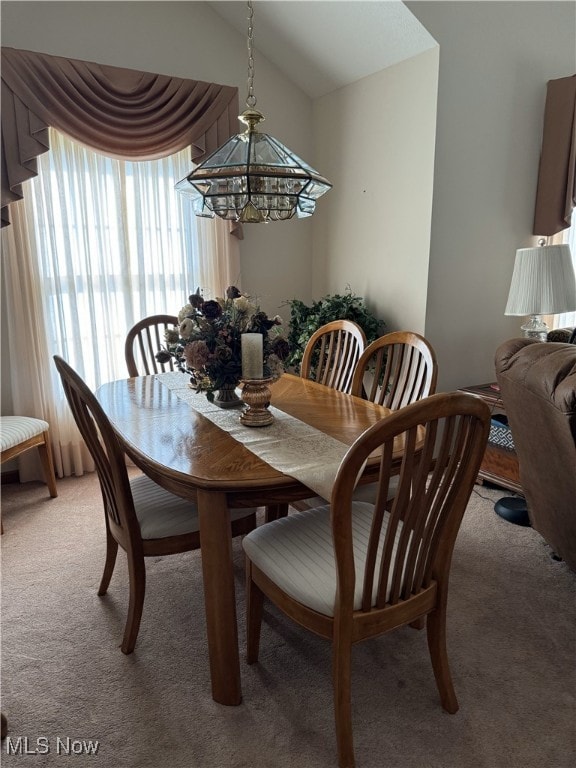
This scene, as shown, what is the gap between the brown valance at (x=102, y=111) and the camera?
2803 mm

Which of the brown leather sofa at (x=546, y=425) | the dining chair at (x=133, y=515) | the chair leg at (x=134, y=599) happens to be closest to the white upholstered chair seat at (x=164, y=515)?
the dining chair at (x=133, y=515)

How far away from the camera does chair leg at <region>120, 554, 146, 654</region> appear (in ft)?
5.88

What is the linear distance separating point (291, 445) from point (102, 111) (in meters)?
2.38

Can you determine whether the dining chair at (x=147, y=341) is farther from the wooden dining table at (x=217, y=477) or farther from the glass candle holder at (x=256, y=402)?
the glass candle holder at (x=256, y=402)

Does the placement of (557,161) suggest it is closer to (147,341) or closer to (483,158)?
(483,158)

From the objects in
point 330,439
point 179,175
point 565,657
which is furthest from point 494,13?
point 565,657

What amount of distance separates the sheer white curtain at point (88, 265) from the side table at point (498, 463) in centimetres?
187

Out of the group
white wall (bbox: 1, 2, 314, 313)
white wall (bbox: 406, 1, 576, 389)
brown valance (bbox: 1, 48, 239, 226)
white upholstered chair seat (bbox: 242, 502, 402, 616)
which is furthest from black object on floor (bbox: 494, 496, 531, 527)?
brown valance (bbox: 1, 48, 239, 226)

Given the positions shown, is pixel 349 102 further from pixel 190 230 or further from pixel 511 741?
pixel 511 741

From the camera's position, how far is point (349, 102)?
3459 mm

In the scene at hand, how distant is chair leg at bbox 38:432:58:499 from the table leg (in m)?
1.83

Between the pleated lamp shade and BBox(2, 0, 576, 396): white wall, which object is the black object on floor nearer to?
BBox(2, 0, 576, 396): white wall

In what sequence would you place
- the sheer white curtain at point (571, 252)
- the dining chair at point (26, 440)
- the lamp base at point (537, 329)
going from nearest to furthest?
the dining chair at point (26, 440), the lamp base at point (537, 329), the sheer white curtain at point (571, 252)

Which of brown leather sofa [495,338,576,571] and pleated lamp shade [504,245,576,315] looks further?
pleated lamp shade [504,245,576,315]
